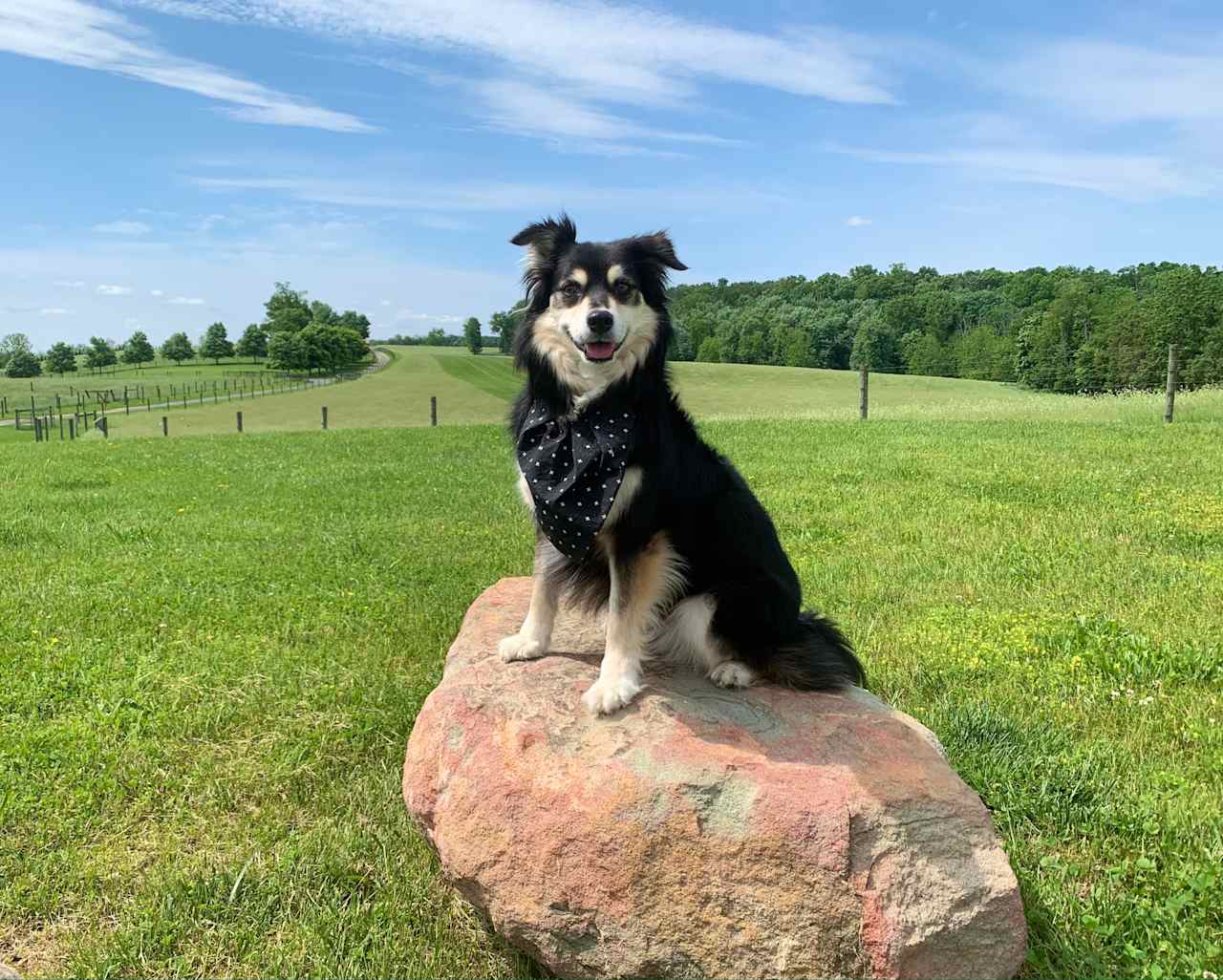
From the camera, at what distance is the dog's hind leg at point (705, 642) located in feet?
12.1

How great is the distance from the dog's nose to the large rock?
159 centimetres

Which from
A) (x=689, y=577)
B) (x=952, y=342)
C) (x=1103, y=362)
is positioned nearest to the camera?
(x=689, y=577)

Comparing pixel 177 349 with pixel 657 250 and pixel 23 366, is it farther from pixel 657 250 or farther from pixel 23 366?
pixel 657 250

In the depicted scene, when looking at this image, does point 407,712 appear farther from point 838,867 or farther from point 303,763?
point 838,867

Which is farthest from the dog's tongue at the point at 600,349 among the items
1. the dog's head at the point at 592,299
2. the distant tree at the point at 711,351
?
the distant tree at the point at 711,351

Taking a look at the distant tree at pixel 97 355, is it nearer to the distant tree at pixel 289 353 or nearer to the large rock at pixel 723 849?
the distant tree at pixel 289 353

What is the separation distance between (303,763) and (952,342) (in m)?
80.7

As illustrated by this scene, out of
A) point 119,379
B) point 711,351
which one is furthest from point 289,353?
point 711,351

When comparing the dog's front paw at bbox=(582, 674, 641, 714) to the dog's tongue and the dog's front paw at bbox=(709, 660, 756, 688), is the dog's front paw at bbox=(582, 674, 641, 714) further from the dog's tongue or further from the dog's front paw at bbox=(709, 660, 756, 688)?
the dog's tongue

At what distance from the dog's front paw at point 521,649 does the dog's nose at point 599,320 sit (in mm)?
1541

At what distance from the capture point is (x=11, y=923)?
3432mm

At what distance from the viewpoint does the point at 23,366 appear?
4104 inches

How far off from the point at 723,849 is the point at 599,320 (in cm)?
204

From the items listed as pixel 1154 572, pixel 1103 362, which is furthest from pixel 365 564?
pixel 1103 362
